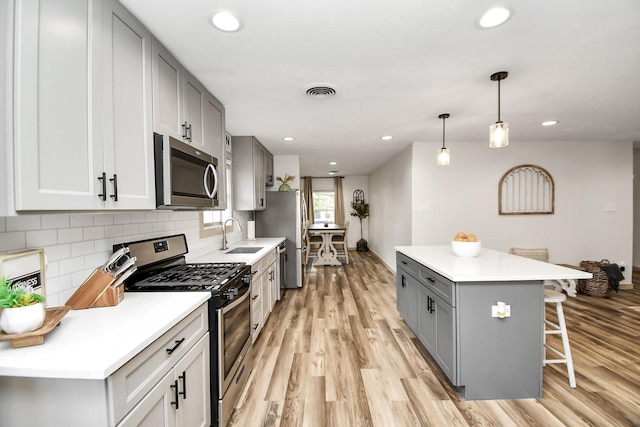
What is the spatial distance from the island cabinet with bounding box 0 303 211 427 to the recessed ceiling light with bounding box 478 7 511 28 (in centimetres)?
213

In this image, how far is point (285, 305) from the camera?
3.89 meters

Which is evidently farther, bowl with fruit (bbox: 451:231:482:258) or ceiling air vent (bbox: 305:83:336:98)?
bowl with fruit (bbox: 451:231:482:258)

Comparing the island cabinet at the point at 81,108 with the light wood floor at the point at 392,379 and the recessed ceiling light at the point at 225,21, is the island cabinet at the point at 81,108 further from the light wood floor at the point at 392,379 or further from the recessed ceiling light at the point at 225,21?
the light wood floor at the point at 392,379

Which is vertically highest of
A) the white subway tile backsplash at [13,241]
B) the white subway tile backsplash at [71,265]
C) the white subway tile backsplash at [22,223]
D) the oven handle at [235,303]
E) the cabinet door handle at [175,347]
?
the white subway tile backsplash at [22,223]

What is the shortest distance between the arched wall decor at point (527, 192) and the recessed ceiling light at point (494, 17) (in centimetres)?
361

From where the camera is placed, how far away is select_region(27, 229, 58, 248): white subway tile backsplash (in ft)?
4.00

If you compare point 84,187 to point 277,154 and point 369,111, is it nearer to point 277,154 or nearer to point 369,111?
point 369,111

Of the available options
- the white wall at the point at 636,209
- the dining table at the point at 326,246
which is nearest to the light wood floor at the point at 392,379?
the dining table at the point at 326,246

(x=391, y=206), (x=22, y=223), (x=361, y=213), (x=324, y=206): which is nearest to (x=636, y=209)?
(x=391, y=206)

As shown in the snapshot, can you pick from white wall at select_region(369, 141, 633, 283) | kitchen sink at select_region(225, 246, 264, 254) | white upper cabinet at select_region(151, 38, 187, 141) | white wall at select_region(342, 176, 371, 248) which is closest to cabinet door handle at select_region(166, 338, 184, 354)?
white upper cabinet at select_region(151, 38, 187, 141)

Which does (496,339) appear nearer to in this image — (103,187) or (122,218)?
(103,187)

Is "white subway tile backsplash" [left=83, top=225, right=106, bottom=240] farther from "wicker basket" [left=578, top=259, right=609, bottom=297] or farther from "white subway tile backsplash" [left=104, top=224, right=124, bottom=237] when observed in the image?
"wicker basket" [left=578, top=259, right=609, bottom=297]

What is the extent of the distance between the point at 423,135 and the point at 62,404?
13.8 feet

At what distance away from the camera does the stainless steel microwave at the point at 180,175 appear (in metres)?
1.59
